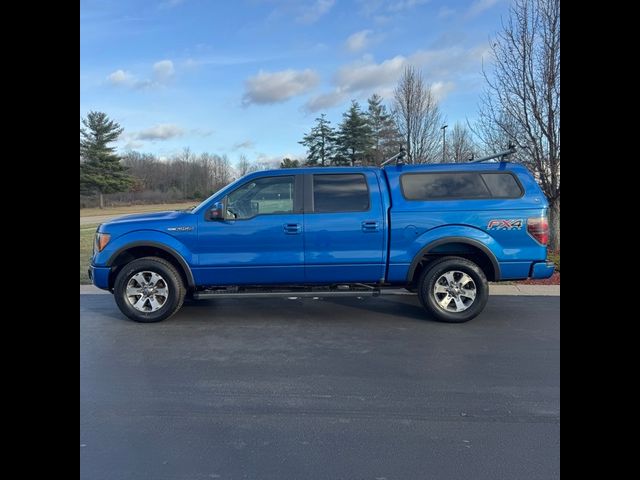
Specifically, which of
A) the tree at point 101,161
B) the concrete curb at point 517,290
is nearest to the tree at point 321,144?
the concrete curb at point 517,290

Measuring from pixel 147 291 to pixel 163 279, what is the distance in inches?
11.4

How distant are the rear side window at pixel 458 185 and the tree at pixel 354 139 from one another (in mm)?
13631

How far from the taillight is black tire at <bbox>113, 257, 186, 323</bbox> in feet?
15.1

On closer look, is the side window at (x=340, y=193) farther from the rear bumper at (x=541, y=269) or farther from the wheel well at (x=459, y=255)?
the rear bumper at (x=541, y=269)

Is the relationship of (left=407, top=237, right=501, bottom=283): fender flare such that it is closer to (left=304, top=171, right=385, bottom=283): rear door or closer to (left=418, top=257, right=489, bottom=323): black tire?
(left=418, top=257, right=489, bottom=323): black tire

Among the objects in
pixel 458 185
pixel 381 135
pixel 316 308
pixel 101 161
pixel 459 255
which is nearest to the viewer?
pixel 458 185

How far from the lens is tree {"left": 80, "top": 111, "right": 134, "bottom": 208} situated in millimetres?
45125

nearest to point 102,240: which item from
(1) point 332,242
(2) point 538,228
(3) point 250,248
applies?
(3) point 250,248

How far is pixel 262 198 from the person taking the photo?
6.00 meters

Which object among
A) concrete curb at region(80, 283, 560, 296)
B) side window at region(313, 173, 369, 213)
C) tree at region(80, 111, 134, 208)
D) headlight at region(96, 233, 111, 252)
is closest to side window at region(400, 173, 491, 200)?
side window at region(313, 173, 369, 213)

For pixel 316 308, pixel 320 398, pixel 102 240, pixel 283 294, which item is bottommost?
pixel 320 398

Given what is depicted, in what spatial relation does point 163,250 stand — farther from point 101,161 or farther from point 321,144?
point 101,161

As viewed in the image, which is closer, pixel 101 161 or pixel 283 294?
pixel 283 294
